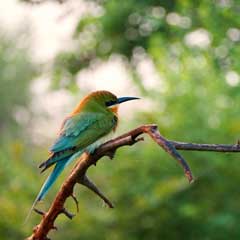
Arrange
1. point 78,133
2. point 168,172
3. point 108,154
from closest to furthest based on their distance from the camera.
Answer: point 108,154
point 78,133
point 168,172

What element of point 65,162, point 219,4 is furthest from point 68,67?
point 65,162

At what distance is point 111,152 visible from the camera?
39.8 inches

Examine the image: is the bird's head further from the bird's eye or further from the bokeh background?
the bokeh background

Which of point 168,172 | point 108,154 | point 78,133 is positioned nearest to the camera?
point 108,154

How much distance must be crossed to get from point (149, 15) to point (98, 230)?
4.07 ft

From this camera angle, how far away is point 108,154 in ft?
3.33

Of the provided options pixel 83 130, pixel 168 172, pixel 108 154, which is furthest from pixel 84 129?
pixel 168 172

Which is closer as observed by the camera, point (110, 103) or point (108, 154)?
point (108, 154)

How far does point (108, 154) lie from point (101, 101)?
15.5 inches

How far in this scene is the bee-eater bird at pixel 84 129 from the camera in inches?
49.0

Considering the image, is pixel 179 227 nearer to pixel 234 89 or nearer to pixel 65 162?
pixel 234 89

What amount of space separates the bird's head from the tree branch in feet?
1.01

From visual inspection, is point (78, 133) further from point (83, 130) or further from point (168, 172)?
point (168, 172)

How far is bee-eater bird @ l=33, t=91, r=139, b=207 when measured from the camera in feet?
4.08
